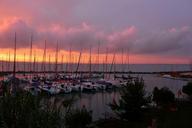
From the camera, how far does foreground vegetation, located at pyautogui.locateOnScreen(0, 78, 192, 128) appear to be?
29.5 ft

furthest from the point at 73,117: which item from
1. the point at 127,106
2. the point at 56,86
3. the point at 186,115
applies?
the point at 56,86

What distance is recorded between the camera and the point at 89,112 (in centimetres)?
2406

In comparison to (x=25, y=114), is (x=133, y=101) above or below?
below

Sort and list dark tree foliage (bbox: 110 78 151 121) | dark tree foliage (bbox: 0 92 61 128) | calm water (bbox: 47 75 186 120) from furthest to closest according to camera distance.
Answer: calm water (bbox: 47 75 186 120)
dark tree foliage (bbox: 110 78 151 121)
dark tree foliage (bbox: 0 92 61 128)

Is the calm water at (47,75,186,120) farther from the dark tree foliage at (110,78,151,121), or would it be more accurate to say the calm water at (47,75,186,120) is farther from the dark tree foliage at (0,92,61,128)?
the dark tree foliage at (0,92,61,128)

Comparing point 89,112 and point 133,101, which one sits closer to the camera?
point 89,112

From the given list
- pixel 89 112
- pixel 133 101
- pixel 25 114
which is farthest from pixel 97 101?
pixel 25 114

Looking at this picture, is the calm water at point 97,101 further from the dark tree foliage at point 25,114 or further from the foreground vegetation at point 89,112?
the dark tree foliage at point 25,114

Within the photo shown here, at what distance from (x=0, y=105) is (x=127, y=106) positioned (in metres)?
17.7

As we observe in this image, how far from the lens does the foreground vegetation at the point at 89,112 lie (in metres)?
8.98

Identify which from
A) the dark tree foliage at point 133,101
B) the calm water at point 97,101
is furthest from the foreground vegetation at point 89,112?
the calm water at point 97,101

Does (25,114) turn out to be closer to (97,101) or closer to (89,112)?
(89,112)

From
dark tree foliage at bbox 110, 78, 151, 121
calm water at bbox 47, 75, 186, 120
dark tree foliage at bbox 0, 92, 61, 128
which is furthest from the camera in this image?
calm water at bbox 47, 75, 186, 120

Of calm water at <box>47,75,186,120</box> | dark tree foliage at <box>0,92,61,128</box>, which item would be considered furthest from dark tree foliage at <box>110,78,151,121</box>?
dark tree foliage at <box>0,92,61,128</box>
